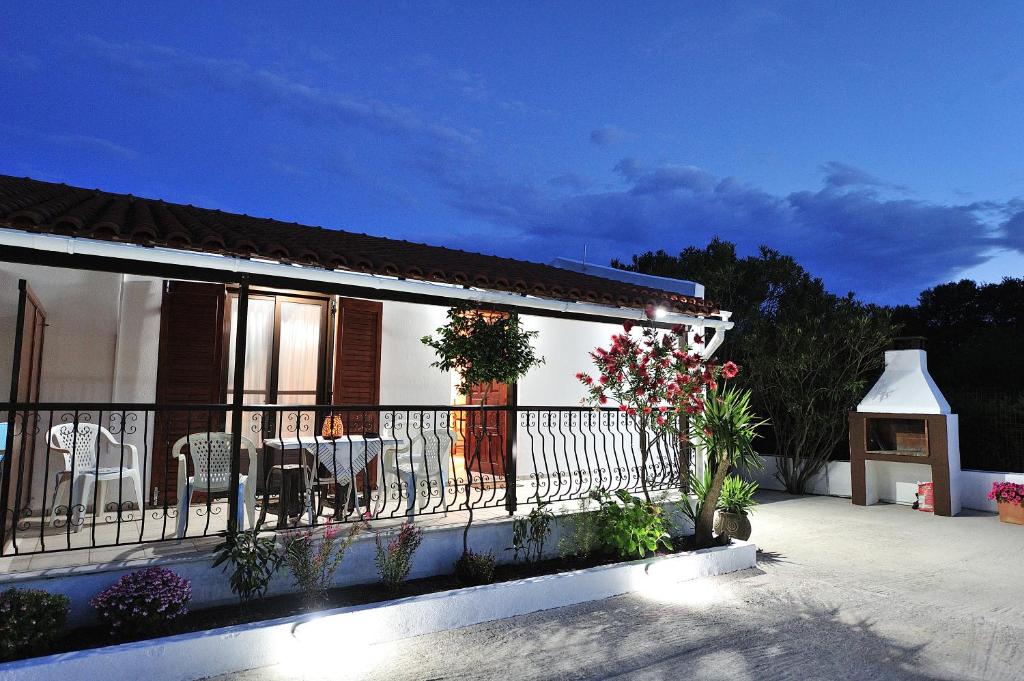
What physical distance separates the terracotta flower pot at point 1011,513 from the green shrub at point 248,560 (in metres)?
9.50

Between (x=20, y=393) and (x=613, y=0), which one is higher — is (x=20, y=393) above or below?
below

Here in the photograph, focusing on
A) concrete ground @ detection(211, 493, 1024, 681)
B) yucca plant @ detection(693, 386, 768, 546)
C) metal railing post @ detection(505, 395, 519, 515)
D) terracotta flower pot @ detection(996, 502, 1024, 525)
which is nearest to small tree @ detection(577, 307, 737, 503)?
yucca plant @ detection(693, 386, 768, 546)

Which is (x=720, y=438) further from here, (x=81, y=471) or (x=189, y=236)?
(x=81, y=471)

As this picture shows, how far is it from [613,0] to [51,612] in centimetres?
1451

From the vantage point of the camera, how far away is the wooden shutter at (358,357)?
7621 millimetres

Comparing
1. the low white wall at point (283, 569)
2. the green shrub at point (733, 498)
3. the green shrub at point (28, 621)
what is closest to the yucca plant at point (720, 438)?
the green shrub at point (733, 498)

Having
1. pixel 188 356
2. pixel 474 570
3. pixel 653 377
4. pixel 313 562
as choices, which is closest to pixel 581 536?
pixel 474 570

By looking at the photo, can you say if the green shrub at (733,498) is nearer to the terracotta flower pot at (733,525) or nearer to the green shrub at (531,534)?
the terracotta flower pot at (733,525)

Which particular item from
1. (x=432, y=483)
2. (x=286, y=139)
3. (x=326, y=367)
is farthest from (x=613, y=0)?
(x=286, y=139)

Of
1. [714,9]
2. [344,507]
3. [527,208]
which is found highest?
[527,208]

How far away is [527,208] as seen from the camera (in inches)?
2650

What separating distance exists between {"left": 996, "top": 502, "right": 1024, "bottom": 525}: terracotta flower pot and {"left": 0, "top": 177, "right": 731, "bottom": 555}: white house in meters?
5.09

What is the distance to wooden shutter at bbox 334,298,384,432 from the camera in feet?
25.0

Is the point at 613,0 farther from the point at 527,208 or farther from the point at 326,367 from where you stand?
the point at 527,208
